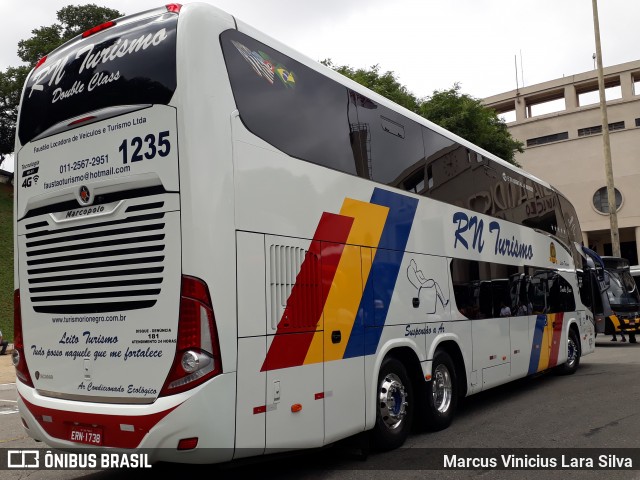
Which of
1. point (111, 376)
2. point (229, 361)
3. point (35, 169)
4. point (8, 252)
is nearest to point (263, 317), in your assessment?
point (229, 361)

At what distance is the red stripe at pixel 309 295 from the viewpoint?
5.11m

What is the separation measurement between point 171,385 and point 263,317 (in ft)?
2.89

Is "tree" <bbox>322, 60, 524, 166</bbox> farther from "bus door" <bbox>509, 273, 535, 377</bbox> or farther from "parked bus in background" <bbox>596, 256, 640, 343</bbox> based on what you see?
"bus door" <bbox>509, 273, 535, 377</bbox>

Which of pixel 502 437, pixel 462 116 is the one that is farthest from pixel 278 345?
pixel 462 116

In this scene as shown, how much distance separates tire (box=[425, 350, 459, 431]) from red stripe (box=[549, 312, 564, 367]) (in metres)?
4.18

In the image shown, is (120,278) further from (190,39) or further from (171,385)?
(190,39)

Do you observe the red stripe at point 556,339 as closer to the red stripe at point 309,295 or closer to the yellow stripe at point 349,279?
the yellow stripe at point 349,279

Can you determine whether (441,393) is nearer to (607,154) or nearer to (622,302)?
(622,302)

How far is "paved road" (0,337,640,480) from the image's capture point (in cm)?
579

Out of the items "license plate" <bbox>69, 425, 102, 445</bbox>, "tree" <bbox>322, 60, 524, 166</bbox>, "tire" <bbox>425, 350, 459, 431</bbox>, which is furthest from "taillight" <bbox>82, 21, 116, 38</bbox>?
"tree" <bbox>322, 60, 524, 166</bbox>

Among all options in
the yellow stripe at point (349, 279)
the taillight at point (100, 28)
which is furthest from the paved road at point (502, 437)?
the taillight at point (100, 28)

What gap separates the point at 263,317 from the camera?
4941mm

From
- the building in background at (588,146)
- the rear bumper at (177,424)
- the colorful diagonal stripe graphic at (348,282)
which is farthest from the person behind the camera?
the building in background at (588,146)

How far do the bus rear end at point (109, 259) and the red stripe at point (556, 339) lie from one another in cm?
866
